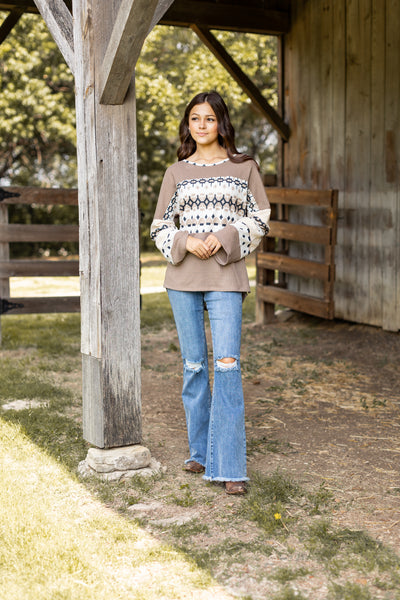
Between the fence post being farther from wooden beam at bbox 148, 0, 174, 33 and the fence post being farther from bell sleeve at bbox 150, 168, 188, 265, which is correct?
wooden beam at bbox 148, 0, 174, 33

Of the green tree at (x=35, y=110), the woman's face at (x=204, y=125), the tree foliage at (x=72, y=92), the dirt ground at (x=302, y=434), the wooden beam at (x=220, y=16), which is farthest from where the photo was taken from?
the tree foliage at (x=72, y=92)

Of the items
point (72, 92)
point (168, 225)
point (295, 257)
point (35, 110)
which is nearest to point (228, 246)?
point (168, 225)

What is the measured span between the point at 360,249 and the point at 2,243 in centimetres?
374

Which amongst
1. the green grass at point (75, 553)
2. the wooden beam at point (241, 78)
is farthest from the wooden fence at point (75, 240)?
the green grass at point (75, 553)

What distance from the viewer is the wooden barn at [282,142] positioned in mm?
3775

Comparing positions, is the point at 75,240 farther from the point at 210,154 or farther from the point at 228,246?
the point at 228,246

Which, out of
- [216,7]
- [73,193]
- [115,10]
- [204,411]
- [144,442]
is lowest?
[144,442]

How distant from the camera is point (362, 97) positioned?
764 cm

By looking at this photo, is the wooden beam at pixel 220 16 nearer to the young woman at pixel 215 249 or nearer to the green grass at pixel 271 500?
the young woman at pixel 215 249

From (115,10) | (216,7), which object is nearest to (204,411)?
(115,10)

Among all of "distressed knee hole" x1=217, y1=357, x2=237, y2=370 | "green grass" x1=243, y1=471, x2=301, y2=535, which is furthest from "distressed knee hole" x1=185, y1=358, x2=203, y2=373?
"green grass" x1=243, y1=471, x2=301, y2=535

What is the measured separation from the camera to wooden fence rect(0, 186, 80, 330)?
7.86m

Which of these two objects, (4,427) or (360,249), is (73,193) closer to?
(360,249)

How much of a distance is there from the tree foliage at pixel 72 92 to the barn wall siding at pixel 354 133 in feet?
26.1
